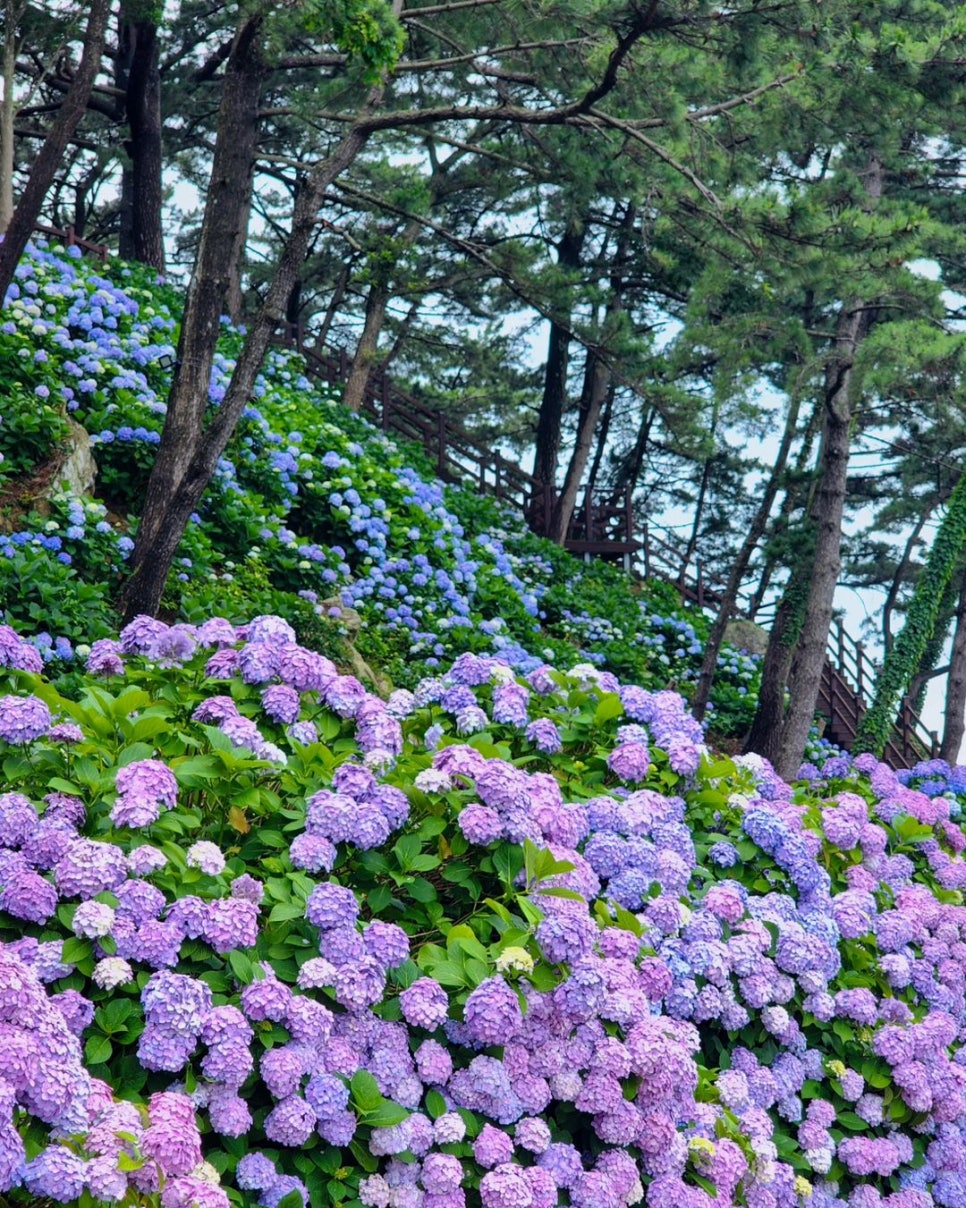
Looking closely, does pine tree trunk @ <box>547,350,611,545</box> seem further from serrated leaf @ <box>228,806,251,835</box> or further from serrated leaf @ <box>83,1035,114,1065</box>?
serrated leaf @ <box>83,1035,114,1065</box>

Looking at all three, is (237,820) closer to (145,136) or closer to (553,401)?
(145,136)

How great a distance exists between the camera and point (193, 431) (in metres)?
9.02

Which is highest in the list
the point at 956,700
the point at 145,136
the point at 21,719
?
the point at 145,136

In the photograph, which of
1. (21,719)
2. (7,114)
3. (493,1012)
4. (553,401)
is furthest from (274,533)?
(553,401)

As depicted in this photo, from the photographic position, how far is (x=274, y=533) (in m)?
11.1

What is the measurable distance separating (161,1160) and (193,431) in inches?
268

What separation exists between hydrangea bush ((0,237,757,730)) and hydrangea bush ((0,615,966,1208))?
3423 millimetres

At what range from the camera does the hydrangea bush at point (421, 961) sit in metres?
3.07

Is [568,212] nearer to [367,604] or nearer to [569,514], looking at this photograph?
[569,514]

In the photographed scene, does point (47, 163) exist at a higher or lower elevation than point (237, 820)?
higher

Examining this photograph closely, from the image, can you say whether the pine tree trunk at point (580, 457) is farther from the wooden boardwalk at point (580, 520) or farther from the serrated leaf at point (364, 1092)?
the serrated leaf at point (364, 1092)

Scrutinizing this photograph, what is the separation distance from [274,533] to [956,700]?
1006cm

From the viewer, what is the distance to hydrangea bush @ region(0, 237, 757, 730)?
8.82 m

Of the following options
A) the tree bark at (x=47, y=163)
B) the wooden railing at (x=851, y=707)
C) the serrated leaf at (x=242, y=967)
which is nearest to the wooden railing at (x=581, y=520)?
the wooden railing at (x=851, y=707)
